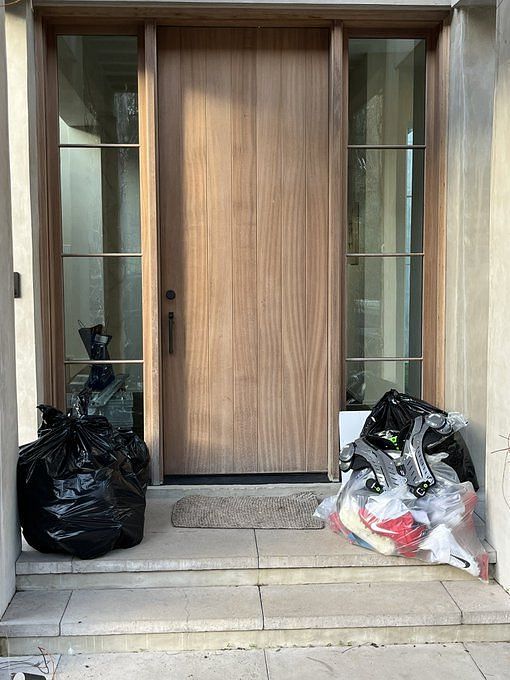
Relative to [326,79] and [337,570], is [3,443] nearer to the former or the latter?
[337,570]

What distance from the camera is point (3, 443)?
105 inches

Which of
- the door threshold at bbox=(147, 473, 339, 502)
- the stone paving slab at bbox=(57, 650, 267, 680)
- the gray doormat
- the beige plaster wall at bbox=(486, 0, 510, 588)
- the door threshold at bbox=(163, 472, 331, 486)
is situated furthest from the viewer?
the door threshold at bbox=(163, 472, 331, 486)

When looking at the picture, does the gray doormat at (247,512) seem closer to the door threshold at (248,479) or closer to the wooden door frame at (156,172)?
the door threshold at (248,479)

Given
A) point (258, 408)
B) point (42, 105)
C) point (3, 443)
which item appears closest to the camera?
point (3, 443)

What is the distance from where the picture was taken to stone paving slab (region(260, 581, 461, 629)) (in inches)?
103

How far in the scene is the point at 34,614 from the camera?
2.62 meters

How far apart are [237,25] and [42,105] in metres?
1.01

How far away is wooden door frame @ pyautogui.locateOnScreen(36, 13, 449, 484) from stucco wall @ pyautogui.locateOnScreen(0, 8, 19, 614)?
2.55 feet

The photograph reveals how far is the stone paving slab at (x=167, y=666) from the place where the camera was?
244 centimetres

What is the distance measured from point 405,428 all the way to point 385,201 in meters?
1.18

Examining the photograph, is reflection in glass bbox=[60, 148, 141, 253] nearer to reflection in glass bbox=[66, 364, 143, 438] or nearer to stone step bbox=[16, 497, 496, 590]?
reflection in glass bbox=[66, 364, 143, 438]

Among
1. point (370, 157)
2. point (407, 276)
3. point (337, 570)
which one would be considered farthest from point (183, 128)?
point (337, 570)

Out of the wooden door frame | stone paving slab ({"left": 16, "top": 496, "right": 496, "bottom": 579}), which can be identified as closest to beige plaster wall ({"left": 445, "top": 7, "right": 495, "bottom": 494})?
the wooden door frame

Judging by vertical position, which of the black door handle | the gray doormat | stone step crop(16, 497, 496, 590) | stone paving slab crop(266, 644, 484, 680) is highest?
the black door handle
